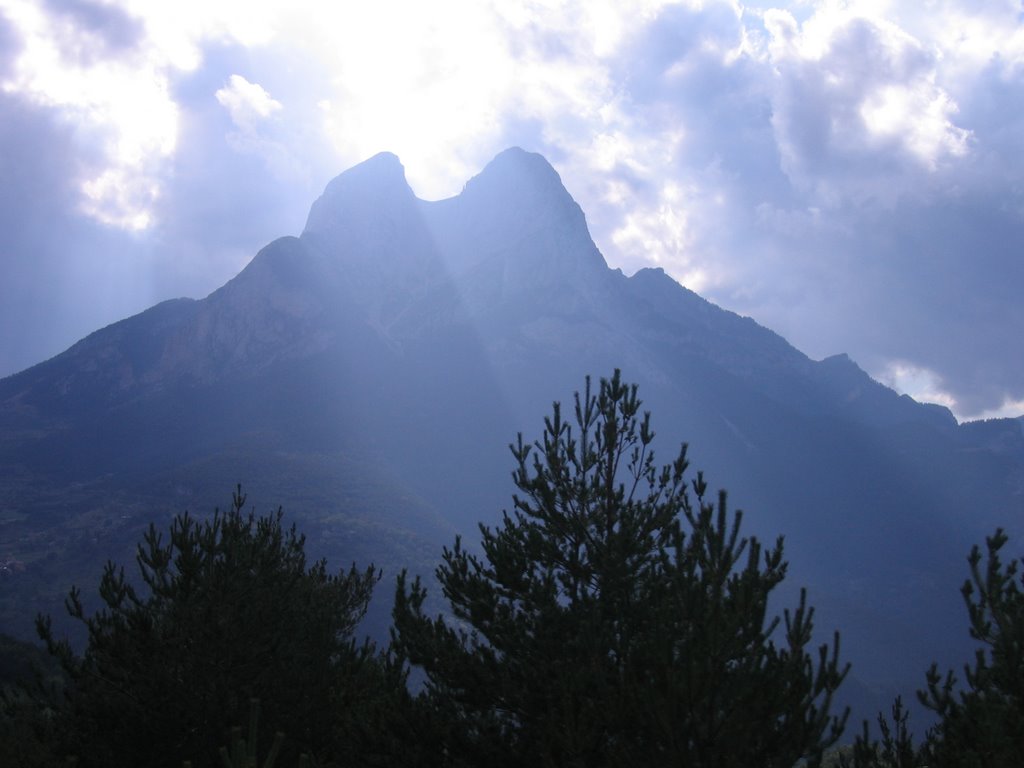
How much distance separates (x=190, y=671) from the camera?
10938 millimetres

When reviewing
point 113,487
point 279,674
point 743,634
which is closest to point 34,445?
point 113,487

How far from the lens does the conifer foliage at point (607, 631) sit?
5523 millimetres

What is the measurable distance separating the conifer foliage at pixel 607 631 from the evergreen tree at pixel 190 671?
6.64 feet

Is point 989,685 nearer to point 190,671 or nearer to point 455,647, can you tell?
point 455,647

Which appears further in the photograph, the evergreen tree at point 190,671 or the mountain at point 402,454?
the mountain at point 402,454

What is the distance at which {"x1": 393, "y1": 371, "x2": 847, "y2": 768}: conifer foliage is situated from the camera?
5.52 m

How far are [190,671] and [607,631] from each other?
6840mm

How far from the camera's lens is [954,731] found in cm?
811

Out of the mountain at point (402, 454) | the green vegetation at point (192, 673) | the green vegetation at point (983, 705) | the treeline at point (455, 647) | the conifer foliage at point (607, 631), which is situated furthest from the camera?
the mountain at point (402, 454)

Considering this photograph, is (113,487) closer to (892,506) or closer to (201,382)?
(201,382)

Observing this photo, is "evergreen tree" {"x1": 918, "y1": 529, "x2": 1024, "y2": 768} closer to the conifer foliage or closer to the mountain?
the conifer foliage

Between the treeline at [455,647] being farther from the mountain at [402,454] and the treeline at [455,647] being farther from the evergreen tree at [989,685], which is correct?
the mountain at [402,454]

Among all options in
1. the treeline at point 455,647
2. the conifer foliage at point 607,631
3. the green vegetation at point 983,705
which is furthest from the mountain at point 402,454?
the green vegetation at point 983,705

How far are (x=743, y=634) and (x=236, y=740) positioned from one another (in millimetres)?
4359
